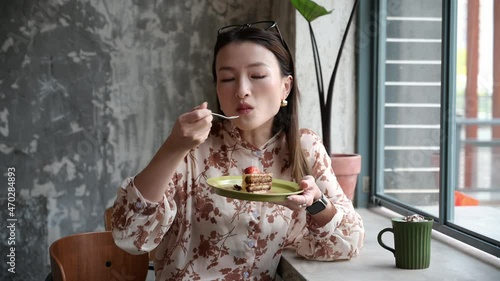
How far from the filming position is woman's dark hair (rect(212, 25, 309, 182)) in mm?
1518

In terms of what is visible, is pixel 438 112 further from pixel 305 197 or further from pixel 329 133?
pixel 305 197

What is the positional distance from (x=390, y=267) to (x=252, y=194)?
0.54 metres

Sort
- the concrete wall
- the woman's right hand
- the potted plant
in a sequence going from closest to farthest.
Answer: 1. the woman's right hand
2. the potted plant
3. the concrete wall

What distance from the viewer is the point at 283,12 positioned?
274 centimetres

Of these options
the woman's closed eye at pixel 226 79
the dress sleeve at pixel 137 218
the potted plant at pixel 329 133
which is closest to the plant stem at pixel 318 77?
the potted plant at pixel 329 133

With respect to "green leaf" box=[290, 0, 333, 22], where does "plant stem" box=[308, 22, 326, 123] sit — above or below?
below

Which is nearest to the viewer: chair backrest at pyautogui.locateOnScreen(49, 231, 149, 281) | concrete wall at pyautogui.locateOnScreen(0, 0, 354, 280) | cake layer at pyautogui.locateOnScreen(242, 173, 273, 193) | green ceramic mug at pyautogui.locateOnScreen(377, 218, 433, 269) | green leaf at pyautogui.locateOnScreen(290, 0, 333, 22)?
cake layer at pyautogui.locateOnScreen(242, 173, 273, 193)

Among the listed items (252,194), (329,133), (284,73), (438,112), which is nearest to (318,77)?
(329,133)

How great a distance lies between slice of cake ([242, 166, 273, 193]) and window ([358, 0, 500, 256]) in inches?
29.6

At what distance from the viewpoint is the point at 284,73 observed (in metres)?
1.57

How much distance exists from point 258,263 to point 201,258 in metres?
0.16

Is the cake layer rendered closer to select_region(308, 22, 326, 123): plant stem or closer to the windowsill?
the windowsill

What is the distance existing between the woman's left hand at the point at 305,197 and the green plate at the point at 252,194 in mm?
13

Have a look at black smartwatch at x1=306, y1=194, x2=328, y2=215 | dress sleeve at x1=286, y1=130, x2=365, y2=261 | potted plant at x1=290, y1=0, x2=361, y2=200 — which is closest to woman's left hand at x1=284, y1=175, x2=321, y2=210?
black smartwatch at x1=306, y1=194, x2=328, y2=215
